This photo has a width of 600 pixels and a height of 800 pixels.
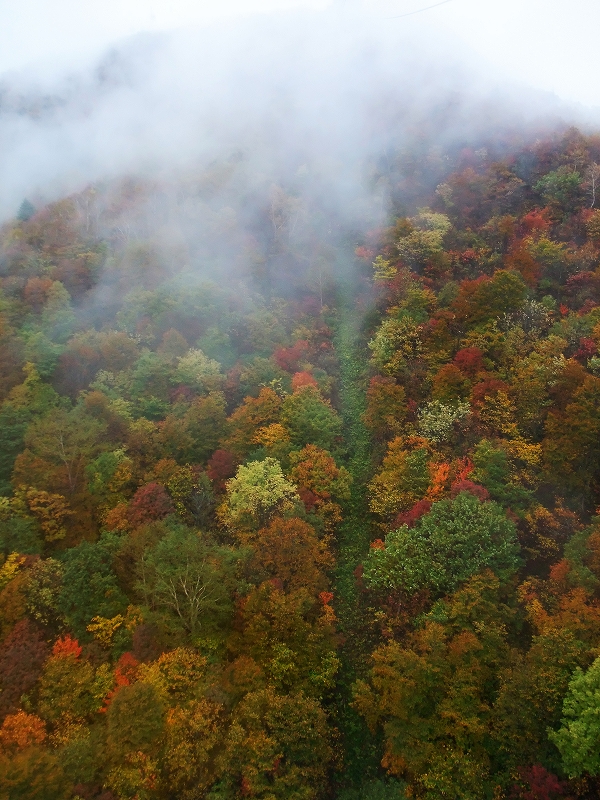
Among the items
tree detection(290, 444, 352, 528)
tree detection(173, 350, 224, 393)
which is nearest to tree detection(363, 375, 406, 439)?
tree detection(290, 444, 352, 528)

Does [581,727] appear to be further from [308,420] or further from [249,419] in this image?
[249,419]

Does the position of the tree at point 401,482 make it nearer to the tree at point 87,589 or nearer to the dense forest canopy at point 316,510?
the dense forest canopy at point 316,510

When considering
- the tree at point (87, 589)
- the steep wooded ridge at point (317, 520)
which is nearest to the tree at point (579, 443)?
the steep wooded ridge at point (317, 520)

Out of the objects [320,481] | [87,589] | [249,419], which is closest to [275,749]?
[87,589]

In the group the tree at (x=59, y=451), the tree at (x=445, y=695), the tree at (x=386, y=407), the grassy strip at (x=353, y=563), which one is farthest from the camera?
the tree at (x=386, y=407)

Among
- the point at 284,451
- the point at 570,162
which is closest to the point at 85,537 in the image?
the point at 284,451

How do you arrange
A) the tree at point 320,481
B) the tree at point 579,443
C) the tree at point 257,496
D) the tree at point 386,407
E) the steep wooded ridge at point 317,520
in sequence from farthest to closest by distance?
1. the tree at point 386,407
2. the tree at point 320,481
3. the tree at point 257,496
4. the tree at point 579,443
5. the steep wooded ridge at point 317,520
